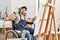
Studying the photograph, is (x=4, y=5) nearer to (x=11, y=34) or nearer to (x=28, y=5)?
(x=28, y=5)

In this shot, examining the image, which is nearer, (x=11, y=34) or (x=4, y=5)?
(x=11, y=34)

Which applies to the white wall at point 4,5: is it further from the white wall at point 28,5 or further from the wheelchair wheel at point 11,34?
the wheelchair wheel at point 11,34

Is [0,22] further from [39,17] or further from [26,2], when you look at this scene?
[39,17]

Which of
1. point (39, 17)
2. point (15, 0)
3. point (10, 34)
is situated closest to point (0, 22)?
Result: point (15, 0)

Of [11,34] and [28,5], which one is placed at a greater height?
[28,5]

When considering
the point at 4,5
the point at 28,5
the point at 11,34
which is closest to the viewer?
the point at 11,34

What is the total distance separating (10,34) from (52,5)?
1369 millimetres

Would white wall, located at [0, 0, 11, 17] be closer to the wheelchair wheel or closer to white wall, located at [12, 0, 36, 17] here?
white wall, located at [12, 0, 36, 17]

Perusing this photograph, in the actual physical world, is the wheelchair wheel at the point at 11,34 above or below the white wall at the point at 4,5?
below

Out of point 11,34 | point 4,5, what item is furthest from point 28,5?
point 11,34

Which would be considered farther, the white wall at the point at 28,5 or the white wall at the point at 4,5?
the white wall at the point at 28,5

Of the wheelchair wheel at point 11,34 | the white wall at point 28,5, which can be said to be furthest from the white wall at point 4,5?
the wheelchair wheel at point 11,34

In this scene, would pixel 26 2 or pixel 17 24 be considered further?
pixel 26 2

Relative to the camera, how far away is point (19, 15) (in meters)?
3.92
